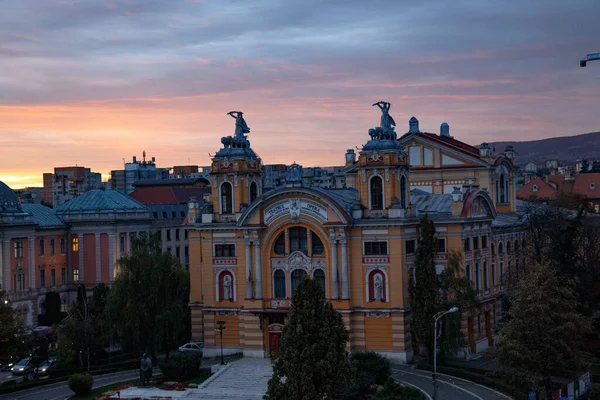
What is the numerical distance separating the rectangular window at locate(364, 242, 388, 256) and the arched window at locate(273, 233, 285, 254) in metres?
5.95

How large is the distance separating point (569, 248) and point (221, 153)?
25.3m

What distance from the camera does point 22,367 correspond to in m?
73.1

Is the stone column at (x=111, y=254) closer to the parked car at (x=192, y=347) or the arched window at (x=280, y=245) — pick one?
the parked car at (x=192, y=347)

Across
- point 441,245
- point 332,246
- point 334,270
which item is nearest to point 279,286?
point 334,270

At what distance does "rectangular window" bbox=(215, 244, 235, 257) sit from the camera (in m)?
72.1

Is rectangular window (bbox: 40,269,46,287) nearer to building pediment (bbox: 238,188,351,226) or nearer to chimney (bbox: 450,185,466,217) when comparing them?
building pediment (bbox: 238,188,351,226)

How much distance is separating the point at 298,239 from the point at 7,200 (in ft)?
114

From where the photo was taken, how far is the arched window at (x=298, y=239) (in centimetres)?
6975

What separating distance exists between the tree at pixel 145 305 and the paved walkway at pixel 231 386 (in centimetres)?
619

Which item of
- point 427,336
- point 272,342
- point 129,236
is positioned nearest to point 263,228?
point 272,342

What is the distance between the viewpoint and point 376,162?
68375 millimetres

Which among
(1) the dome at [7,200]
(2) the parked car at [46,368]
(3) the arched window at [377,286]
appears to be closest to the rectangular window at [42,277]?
(1) the dome at [7,200]

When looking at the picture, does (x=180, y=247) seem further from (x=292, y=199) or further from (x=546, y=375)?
(x=546, y=375)

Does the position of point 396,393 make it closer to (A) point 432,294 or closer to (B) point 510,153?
(A) point 432,294
